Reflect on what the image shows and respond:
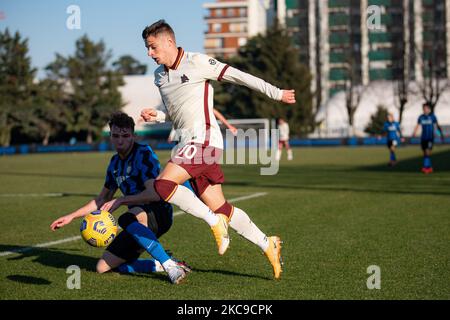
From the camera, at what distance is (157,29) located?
6320 mm

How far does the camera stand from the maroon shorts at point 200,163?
6.34 meters

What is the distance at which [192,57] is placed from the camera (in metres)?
6.53

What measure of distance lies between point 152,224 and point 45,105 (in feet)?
228

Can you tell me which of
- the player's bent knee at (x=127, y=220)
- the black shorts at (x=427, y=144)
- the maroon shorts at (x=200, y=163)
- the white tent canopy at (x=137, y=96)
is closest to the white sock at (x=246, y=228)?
the maroon shorts at (x=200, y=163)

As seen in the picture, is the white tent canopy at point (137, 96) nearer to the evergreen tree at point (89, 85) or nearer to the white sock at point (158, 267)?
the evergreen tree at point (89, 85)

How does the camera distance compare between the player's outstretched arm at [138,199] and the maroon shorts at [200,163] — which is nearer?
the maroon shorts at [200,163]

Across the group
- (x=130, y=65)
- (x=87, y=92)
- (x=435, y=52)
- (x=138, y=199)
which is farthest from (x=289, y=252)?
(x=130, y=65)

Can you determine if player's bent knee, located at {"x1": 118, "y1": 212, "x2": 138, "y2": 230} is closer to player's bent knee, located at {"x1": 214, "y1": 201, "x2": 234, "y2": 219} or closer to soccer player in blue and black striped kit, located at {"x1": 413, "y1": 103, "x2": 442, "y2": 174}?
player's bent knee, located at {"x1": 214, "y1": 201, "x2": 234, "y2": 219}

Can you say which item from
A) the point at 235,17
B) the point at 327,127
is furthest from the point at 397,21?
the point at 235,17

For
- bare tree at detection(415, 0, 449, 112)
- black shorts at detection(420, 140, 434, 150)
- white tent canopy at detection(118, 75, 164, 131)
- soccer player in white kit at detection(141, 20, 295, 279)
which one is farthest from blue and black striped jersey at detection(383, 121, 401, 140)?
white tent canopy at detection(118, 75, 164, 131)

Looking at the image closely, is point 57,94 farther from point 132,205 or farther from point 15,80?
point 132,205

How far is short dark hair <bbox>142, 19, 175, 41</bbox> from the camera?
6.32 metres

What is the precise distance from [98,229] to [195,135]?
4.00ft

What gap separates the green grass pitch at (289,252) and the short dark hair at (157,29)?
87.9 inches
